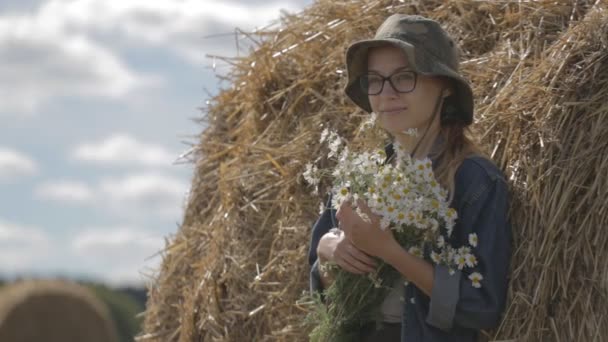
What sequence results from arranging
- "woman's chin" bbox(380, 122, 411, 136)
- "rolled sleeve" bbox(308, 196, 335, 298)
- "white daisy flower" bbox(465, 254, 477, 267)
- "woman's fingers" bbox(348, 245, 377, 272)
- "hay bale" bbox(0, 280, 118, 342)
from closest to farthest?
1. "white daisy flower" bbox(465, 254, 477, 267)
2. "woman's fingers" bbox(348, 245, 377, 272)
3. "woman's chin" bbox(380, 122, 411, 136)
4. "rolled sleeve" bbox(308, 196, 335, 298)
5. "hay bale" bbox(0, 280, 118, 342)

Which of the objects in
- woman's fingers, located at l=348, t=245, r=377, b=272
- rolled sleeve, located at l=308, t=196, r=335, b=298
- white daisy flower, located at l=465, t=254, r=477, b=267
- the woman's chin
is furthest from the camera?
rolled sleeve, located at l=308, t=196, r=335, b=298

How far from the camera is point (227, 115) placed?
604 cm

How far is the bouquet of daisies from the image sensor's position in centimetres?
371

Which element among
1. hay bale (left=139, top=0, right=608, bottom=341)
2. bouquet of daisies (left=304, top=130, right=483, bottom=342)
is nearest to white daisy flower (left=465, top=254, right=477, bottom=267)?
bouquet of daisies (left=304, top=130, right=483, bottom=342)

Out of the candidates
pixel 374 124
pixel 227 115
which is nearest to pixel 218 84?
pixel 227 115

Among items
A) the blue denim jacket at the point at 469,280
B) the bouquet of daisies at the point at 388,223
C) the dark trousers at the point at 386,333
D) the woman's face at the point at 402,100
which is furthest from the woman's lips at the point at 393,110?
the dark trousers at the point at 386,333

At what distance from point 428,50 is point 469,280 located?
2.47 feet

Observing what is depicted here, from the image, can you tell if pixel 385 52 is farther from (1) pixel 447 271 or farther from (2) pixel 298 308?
(2) pixel 298 308

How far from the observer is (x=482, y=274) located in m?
3.75

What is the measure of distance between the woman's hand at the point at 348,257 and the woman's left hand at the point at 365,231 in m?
0.07

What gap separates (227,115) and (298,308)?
1435 mm

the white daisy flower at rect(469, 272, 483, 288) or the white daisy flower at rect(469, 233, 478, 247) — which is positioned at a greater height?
the white daisy flower at rect(469, 233, 478, 247)

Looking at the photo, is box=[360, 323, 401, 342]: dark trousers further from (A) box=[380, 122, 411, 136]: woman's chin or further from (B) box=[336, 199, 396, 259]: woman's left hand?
(A) box=[380, 122, 411, 136]: woman's chin

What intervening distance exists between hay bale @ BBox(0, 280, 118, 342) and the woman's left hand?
1007cm
